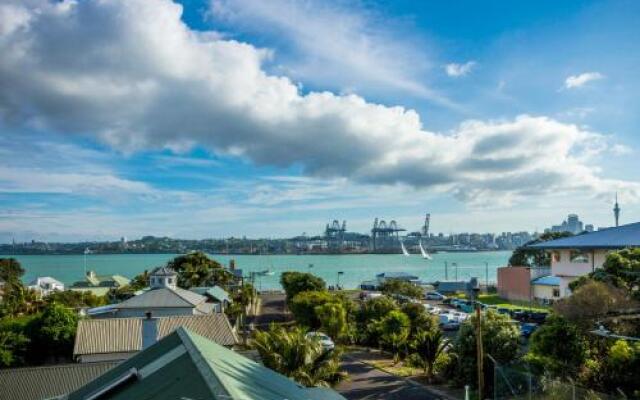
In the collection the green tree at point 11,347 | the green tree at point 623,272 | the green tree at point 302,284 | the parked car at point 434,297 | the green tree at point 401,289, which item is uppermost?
the green tree at point 623,272

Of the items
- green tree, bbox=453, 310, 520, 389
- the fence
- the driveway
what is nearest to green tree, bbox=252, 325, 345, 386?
the driveway

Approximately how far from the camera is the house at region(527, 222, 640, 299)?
1260 inches

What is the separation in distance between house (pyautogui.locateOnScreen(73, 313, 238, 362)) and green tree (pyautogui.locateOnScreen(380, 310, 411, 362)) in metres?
8.46

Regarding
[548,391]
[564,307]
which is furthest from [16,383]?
[564,307]

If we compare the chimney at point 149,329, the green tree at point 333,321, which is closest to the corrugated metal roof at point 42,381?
the chimney at point 149,329

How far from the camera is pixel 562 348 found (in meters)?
19.2

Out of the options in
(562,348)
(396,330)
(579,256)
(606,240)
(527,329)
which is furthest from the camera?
(579,256)

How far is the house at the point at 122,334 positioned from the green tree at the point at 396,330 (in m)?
8.46

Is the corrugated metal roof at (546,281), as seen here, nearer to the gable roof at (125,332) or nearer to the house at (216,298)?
the house at (216,298)

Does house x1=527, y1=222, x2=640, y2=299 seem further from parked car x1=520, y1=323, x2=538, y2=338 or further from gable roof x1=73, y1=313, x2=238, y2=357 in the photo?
gable roof x1=73, y1=313, x2=238, y2=357

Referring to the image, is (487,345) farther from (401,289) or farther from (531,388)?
(401,289)

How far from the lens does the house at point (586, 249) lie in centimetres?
3200

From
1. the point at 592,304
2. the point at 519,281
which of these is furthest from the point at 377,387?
the point at 519,281

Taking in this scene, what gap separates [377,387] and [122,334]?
1280 cm
